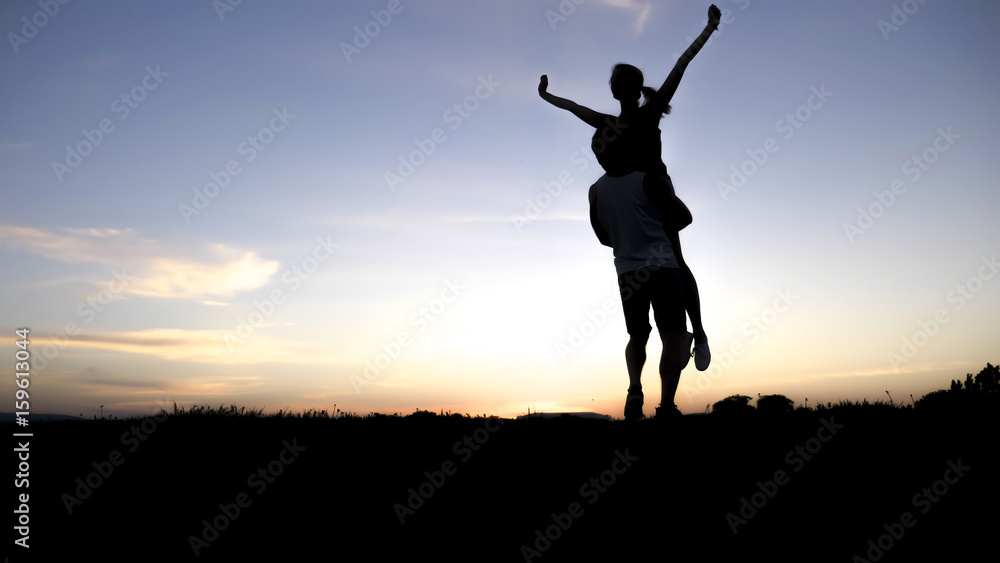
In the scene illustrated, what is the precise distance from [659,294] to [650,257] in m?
0.35

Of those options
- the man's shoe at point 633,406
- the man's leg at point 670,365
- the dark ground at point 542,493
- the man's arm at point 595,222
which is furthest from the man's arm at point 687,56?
the dark ground at point 542,493

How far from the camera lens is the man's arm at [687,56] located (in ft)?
20.2

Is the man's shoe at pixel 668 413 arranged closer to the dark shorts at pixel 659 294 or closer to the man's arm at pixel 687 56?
the dark shorts at pixel 659 294

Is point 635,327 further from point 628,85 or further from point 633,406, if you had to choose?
point 628,85

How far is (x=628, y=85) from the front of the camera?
653cm

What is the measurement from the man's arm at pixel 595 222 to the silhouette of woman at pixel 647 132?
0.92 feet

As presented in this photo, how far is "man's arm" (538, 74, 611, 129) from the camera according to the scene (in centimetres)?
660

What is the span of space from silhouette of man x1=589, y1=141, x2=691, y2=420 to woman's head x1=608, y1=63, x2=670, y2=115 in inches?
22.5

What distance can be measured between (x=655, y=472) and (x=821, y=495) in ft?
3.08

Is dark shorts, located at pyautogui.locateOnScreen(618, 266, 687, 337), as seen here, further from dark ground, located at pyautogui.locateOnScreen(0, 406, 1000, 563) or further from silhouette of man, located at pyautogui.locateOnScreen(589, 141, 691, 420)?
dark ground, located at pyautogui.locateOnScreen(0, 406, 1000, 563)

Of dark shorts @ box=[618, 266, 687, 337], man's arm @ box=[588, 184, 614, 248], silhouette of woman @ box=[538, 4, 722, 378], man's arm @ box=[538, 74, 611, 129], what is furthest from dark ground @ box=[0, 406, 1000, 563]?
A: man's arm @ box=[538, 74, 611, 129]

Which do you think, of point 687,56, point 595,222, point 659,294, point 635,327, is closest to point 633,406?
point 635,327

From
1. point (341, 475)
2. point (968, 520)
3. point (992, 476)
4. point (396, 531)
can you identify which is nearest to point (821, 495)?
point (968, 520)

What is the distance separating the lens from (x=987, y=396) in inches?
265
